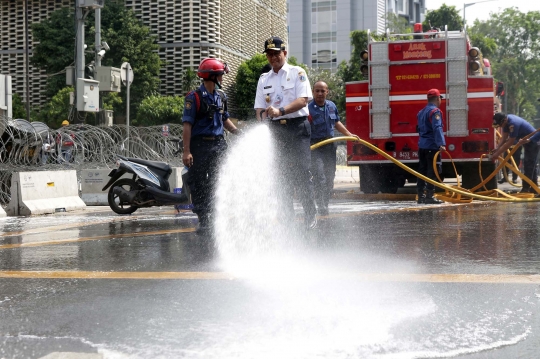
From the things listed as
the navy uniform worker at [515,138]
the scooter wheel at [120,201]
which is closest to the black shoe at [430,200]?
the navy uniform worker at [515,138]

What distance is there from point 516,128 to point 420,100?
1.67 meters

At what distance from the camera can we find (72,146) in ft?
46.1

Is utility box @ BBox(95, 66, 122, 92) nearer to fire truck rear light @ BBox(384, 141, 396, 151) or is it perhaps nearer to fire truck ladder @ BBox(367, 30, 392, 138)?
fire truck ladder @ BBox(367, 30, 392, 138)

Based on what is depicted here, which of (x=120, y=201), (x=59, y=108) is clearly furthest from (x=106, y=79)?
(x=59, y=108)

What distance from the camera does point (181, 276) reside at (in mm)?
5426

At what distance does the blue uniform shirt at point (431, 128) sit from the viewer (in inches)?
473

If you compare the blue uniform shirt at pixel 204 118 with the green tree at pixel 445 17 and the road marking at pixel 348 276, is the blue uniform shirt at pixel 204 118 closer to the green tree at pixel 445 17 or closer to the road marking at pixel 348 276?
the road marking at pixel 348 276

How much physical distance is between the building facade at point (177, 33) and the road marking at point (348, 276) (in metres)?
44.0

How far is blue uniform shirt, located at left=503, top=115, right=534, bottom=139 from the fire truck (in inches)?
18.0

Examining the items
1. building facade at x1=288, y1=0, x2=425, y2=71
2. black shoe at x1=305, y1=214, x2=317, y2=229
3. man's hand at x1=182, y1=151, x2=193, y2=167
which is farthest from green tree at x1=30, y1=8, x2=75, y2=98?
black shoe at x1=305, y1=214, x2=317, y2=229

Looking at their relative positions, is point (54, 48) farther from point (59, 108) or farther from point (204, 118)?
point (204, 118)

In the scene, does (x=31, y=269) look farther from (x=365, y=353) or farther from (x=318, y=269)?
(x=365, y=353)

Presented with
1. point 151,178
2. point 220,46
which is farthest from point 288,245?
point 220,46

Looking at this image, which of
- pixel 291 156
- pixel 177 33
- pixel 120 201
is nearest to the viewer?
pixel 291 156
